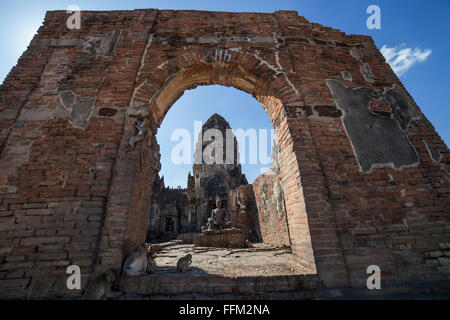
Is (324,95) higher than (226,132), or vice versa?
(226,132)

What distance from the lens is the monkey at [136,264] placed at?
2.56 m

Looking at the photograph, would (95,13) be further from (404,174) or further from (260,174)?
(260,174)

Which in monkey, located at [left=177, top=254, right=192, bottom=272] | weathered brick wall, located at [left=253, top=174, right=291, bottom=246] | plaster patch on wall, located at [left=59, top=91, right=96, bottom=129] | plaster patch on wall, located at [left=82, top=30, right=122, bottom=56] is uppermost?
plaster patch on wall, located at [left=82, top=30, right=122, bottom=56]

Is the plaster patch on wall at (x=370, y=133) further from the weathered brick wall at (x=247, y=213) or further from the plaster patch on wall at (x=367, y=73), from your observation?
the weathered brick wall at (x=247, y=213)

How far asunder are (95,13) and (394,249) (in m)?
8.18

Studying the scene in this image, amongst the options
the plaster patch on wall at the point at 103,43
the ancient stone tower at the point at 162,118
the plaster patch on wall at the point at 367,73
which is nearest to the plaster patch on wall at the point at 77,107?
the ancient stone tower at the point at 162,118

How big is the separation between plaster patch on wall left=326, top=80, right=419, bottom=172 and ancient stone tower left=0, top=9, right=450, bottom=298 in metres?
0.02

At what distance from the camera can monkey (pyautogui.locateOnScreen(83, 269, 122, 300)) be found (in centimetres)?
225

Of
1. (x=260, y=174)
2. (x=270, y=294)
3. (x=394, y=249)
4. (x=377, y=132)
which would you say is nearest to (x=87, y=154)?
(x=270, y=294)

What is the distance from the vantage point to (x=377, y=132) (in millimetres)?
3570

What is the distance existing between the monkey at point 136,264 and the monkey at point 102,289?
7.6 inches

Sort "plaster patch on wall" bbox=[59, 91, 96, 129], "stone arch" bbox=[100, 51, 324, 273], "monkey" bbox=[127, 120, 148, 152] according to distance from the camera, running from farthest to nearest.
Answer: "plaster patch on wall" bbox=[59, 91, 96, 129] → "monkey" bbox=[127, 120, 148, 152] → "stone arch" bbox=[100, 51, 324, 273]

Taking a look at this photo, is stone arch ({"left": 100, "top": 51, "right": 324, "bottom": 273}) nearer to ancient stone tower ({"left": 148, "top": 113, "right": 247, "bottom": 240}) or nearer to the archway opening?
the archway opening

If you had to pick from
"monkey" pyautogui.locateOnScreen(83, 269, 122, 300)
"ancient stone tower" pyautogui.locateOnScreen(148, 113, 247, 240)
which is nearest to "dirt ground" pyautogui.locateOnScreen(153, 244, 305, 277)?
"monkey" pyautogui.locateOnScreen(83, 269, 122, 300)
